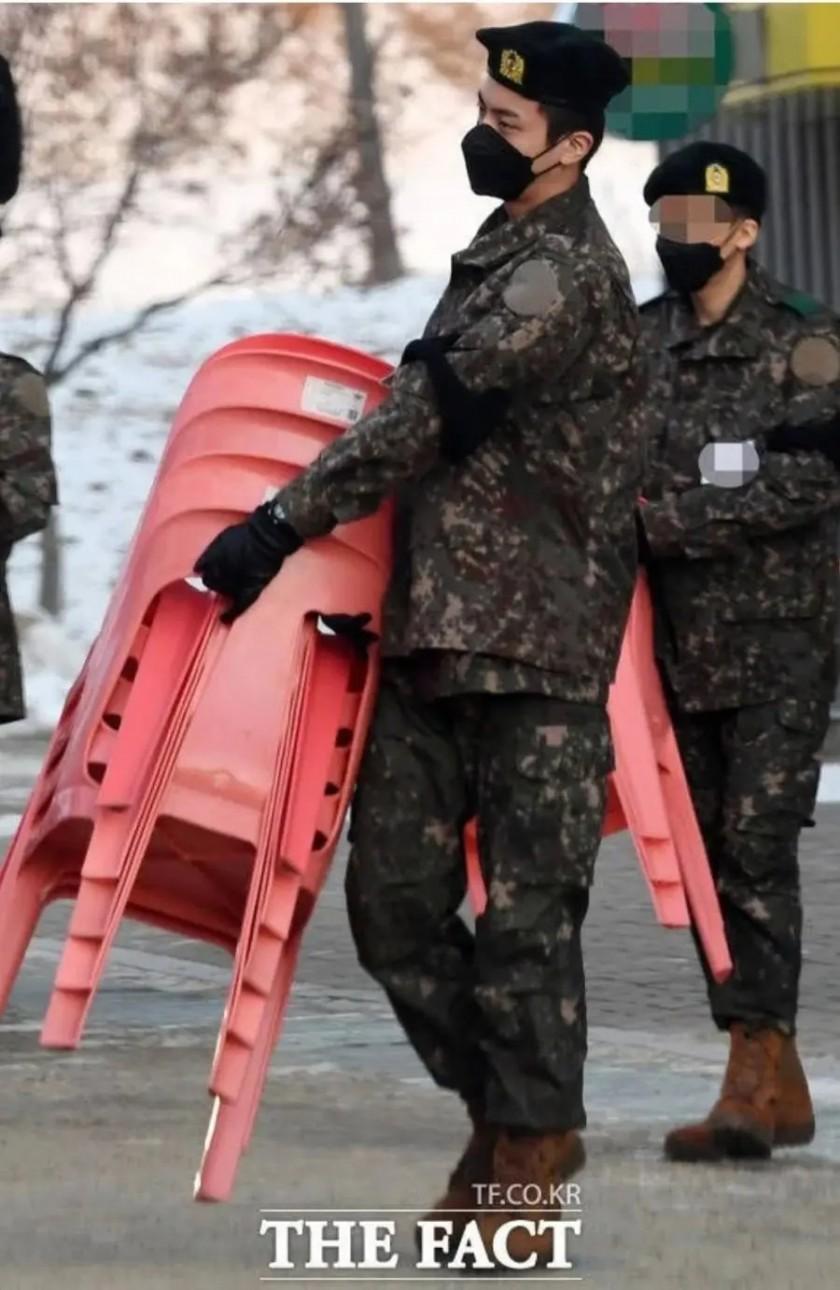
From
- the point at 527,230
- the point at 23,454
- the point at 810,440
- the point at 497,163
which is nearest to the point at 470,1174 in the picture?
the point at 527,230

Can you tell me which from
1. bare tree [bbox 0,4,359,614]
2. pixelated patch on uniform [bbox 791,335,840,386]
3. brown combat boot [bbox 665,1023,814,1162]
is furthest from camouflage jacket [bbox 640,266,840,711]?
bare tree [bbox 0,4,359,614]

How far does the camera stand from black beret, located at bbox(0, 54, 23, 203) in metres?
6.85

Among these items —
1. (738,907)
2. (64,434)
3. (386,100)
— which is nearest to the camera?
(738,907)

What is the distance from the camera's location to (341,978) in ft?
27.6

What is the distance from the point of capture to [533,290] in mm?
4789

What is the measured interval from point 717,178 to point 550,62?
1134mm

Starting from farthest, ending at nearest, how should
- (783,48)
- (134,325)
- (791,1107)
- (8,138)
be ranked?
1. (134,325)
2. (783,48)
3. (8,138)
4. (791,1107)

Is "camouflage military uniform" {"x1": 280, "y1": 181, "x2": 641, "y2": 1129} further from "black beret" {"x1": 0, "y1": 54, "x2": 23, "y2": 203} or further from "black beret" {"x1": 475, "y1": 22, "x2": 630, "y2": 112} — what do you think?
"black beret" {"x1": 0, "y1": 54, "x2": 23, "y2": 203}

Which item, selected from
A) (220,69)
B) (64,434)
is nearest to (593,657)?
(220,69)

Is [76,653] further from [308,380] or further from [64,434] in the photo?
[308,380]

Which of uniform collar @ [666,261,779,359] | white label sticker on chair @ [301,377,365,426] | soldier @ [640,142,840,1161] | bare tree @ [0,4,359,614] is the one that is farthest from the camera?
bare tree @ [0,4,359,614]

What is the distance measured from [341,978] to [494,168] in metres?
3.82

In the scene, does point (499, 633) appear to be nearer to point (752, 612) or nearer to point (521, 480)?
point (521, 480)

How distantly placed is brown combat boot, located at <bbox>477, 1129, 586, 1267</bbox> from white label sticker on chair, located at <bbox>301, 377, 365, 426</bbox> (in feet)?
3.93
